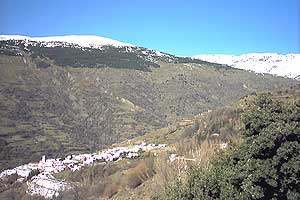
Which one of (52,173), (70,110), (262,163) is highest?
(262,163)

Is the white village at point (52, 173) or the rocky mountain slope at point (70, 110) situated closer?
the white village at point (52, 173)

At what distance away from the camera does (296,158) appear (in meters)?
14.3

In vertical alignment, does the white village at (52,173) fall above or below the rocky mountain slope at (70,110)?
below

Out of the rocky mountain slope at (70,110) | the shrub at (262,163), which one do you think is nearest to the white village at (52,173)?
the rocky mountain slope at (70,110)

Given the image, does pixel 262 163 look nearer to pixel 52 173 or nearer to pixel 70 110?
pixel 52 173


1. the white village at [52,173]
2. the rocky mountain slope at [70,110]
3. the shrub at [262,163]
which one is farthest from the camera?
the rocky mountain slope at [70,110]

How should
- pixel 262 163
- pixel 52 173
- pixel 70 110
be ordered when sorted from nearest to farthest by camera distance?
pixel 262 163 < pixel 52 173 < pixel 70 110

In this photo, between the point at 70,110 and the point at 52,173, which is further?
the point at 70,110

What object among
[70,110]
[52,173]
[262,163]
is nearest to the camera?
[262,163]

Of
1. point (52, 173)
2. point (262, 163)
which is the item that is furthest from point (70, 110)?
point (262, 163)

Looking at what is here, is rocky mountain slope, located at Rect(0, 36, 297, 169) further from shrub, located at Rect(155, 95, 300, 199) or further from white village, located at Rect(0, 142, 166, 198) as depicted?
shrub, located at Rect(155, 95, 300, 199)

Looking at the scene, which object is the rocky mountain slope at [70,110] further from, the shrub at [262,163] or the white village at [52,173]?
the shrub at [262,163]

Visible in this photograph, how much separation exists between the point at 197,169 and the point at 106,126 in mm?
143474

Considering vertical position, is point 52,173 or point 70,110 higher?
point 70,110
